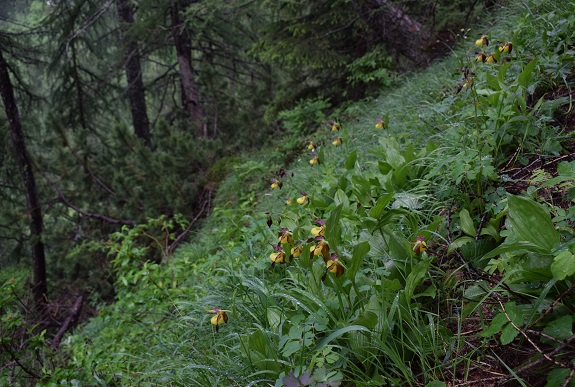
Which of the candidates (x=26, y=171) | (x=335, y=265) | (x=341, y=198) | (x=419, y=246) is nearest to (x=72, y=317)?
Result: (x=26, y=171)

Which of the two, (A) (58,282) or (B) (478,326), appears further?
(A) (58,282)

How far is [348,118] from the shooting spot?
597 centimetres

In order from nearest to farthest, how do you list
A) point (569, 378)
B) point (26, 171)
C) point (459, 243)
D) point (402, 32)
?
point (569, 378)
point (459, 243)
point (402, 32)
point (26, 171)

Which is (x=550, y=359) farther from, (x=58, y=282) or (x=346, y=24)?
(x=58, y=282)

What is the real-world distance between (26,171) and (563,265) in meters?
7.05

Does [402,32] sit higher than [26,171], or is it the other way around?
[26,171]

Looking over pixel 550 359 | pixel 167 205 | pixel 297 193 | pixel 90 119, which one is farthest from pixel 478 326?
pixel 90 119

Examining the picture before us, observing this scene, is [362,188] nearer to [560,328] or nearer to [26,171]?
[560,328]

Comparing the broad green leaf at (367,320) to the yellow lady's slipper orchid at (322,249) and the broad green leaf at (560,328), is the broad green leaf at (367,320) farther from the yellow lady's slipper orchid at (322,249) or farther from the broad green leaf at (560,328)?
the broad green leaf at (560,328)

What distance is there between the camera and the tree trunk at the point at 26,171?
627 cm

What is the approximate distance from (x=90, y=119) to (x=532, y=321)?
30.8 ft

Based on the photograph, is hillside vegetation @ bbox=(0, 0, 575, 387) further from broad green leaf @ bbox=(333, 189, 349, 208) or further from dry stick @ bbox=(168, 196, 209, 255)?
dry stick @ bbox=(168, 196, 209, 255)

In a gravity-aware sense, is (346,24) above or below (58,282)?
above

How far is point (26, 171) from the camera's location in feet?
21.0
